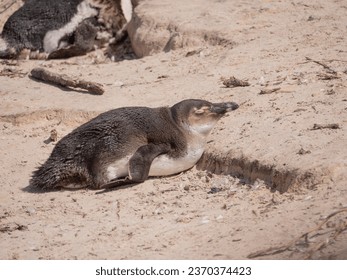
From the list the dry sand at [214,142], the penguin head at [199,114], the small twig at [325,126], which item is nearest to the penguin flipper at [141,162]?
the dry sand at [214,142]

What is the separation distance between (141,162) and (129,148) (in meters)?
0.19

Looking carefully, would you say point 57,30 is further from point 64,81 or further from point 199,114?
point 199,114

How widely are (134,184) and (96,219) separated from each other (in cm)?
63

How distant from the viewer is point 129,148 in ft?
24.0

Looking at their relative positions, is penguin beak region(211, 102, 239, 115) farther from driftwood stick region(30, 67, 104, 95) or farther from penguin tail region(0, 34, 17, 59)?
penguin tail region(0, 34, 17, 59)

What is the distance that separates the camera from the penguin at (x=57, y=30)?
11734 mm

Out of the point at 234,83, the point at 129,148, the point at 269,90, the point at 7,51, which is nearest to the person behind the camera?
the point at 129,148

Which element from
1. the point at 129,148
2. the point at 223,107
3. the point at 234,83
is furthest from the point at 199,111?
the point at 234,83

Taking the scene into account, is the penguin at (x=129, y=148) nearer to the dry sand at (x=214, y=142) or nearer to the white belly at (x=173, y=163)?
the white belly at (x=173, y=163)

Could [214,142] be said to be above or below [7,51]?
above

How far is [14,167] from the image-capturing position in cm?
814

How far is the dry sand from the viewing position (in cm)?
604

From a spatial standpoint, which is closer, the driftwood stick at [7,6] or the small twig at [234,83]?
the small twig at [234,83]
